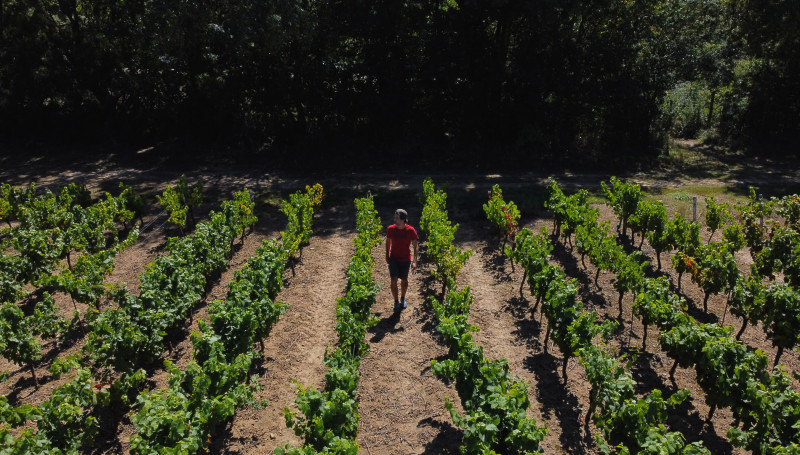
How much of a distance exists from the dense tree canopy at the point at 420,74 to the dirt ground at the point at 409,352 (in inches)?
318

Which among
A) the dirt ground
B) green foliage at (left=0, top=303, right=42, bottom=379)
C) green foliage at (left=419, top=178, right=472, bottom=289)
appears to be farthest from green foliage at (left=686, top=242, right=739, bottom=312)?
green foliage at (left=0, top=303, right=42, bottom=379)

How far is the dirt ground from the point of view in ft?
26.8

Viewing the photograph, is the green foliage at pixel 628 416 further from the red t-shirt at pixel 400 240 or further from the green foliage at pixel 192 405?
the green foliage at pixel 192 405

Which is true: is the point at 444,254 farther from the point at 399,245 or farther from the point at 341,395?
the point at 341,395

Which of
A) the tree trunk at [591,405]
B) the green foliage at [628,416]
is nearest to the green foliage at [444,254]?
the tree trunk at [591,405]

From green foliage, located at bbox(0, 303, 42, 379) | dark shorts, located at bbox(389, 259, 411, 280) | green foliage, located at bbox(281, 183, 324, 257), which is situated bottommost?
green foliage, located at bbox(0, 303, 42, 379)

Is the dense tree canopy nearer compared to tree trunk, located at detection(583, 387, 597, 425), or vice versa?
tree trunk, located at detection(583, 387, 597, 425)

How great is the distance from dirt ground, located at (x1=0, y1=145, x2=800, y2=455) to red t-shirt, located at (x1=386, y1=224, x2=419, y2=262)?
1.40m

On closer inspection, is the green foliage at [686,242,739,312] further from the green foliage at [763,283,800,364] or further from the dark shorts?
the dark shorts

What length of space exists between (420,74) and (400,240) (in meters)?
14.8

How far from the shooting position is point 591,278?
12898mm

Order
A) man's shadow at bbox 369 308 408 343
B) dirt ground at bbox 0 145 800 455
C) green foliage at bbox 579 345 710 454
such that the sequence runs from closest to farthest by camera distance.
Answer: green foliage at bbox 579 345 710 454
dirt ground at bbox 0 145 800 455
man's shadow at bbox 369 308 408 343

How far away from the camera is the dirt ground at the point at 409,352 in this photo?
26.8 ft

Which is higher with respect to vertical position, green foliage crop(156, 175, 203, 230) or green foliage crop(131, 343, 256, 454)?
green foliage crop(156, 175, 203, 230)
